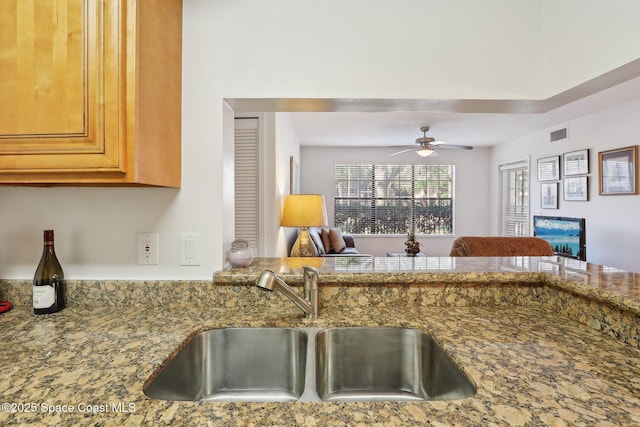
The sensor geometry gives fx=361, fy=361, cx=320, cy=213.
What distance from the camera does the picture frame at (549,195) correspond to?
5109mm

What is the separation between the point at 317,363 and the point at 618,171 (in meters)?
4.51

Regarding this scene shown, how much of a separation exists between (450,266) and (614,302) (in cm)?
53

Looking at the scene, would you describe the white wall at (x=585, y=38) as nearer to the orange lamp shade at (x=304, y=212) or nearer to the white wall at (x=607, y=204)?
the orange lamp shade at (x=304, y=212)

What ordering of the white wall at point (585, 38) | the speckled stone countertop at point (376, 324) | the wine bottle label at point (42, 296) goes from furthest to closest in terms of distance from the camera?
1. the wine bottle label at point (42, 296)
2. the white wall at point (585, 38)
3. the speckled stone countertop at point (376, 324)

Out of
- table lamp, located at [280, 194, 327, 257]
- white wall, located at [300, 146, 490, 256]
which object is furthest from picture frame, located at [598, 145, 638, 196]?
table lamp, located at [280, 194, 327, 257]

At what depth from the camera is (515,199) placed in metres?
6.44

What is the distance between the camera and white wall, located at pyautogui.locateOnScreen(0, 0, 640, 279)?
130cm

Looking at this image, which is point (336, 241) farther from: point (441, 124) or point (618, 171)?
point (618, 171)

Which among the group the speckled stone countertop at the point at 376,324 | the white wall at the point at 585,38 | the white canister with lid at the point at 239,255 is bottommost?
the speckled stone countertop at the point at 376,324

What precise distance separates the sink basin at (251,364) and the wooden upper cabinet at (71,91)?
552mm

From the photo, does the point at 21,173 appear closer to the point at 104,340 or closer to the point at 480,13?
the point at 104,340

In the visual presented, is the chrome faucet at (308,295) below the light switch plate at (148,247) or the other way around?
below

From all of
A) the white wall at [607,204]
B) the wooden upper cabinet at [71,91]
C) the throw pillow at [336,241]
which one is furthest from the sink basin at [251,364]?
the throw pillow at [336,241]

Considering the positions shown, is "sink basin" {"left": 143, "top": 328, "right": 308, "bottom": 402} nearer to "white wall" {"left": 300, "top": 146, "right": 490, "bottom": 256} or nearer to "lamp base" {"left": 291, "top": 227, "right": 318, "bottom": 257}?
"lamp base" {"left": 291, "top": 227, "right": 318, "bottom": 257}
